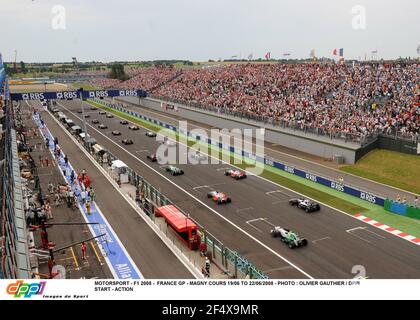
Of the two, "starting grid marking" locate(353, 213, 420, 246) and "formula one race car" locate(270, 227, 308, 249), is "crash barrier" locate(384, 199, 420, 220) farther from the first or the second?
"formula one race car" locate(270, 227, 308, 249)

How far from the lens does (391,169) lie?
3947 centimetres

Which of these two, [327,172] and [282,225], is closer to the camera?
[282,225]

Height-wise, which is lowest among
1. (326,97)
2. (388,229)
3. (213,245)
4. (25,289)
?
(388,229)

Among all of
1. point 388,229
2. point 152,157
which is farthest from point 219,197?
point 152,157

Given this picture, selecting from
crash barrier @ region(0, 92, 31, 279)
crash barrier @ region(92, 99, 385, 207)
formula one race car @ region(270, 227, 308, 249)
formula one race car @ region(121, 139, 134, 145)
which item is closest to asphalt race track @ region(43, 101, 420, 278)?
formula one race car @ region(270, 227, 308, 249)

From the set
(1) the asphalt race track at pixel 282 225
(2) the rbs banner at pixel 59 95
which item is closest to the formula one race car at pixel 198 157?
(1) the asphalt race track at pixel 282 225

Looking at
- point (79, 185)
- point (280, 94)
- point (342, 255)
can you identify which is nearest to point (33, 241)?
point (79, 185)

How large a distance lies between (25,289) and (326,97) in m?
56.8

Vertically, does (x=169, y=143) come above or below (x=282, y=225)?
above

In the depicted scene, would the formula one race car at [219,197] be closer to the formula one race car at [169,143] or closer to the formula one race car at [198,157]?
the formula one race car at [198,157]

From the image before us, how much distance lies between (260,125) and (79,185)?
31181 mm

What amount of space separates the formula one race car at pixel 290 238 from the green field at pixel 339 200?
307 inches

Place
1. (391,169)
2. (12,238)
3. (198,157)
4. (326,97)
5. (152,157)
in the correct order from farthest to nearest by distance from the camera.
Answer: (326,97) < (152,157) < (198,157) < (391,169) < (12,238)

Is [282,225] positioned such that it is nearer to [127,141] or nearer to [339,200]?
[339,200]
